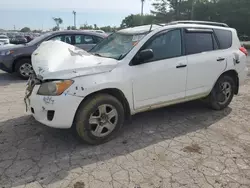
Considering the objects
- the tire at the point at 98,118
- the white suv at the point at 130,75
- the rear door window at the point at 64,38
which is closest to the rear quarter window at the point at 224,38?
the white suv at the point at 130,75

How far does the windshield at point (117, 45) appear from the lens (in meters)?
3.75

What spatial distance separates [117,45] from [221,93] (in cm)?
226

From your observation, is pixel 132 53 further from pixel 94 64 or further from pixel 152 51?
pixel 94 64

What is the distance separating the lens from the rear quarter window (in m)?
4.63

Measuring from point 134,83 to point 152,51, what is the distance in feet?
1.77

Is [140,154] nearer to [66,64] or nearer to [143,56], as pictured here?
[143,56]

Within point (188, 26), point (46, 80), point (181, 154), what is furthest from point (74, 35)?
point (181, 154)

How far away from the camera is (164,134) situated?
3.84 meters

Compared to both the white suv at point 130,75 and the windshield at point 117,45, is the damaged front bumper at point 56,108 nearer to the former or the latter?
the white suv at point 130,75

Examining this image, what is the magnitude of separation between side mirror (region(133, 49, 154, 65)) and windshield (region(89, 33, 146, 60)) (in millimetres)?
193

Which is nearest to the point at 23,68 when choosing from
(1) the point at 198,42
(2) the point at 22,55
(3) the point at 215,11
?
(2) the point at 22,55

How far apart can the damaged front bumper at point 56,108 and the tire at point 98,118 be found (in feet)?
0.41

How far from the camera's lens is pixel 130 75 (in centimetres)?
354

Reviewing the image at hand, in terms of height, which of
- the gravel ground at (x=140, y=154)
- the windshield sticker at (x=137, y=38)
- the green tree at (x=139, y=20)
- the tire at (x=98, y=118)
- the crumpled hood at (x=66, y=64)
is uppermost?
the green tree at (x=139, y=20)
